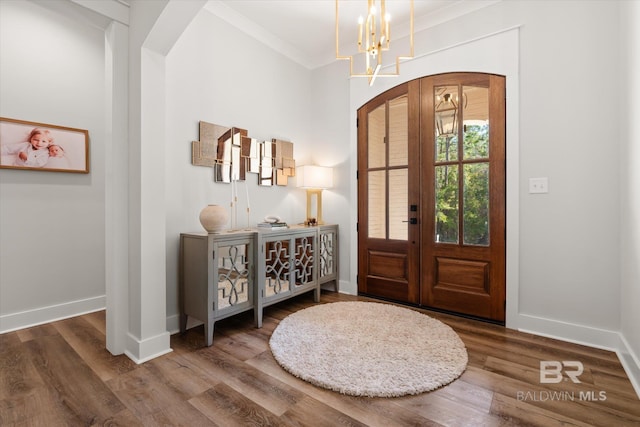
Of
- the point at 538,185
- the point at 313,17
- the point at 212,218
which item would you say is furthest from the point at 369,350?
the point at 313,17

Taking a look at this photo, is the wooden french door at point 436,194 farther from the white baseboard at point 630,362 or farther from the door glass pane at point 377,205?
the white baseboard at point 630,362

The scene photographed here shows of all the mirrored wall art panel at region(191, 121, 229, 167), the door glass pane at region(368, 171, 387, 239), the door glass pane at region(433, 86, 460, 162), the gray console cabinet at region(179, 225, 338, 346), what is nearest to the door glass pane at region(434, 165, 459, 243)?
the door glass pane at region(433, 86, 460, 162)

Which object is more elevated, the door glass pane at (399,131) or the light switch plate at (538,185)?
the door glass pane at (399,131)

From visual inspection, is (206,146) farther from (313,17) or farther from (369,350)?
Answer: (369,350)

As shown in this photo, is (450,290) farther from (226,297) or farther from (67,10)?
(67,10)

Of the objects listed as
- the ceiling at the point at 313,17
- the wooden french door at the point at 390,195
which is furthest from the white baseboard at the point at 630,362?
the ceiling at the point at 313,17

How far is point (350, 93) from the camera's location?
3.50 m

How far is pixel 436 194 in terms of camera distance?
9.52 feet

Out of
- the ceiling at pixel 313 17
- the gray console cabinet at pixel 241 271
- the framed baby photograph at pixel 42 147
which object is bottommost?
the gray console cabinet at pixel 241 271

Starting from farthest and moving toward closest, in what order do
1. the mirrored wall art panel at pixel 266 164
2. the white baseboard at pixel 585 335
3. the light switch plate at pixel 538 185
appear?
1. the mirrored wall art panel at pixel 266 164
2. the light switch plate at pixel 538 185
3. the white baseboard at pixel 585 335

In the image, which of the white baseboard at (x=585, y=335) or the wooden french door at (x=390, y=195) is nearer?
the white baseboard at (x=585, y=335)

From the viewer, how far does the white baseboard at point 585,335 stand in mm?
1864

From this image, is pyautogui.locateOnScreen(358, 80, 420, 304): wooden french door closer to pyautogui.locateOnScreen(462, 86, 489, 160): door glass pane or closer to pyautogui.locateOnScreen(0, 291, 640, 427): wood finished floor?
pyautogui.locateOnScreen(462, 86, 489, 160): door glass pane

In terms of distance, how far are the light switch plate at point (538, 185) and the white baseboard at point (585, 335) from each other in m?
1.03
